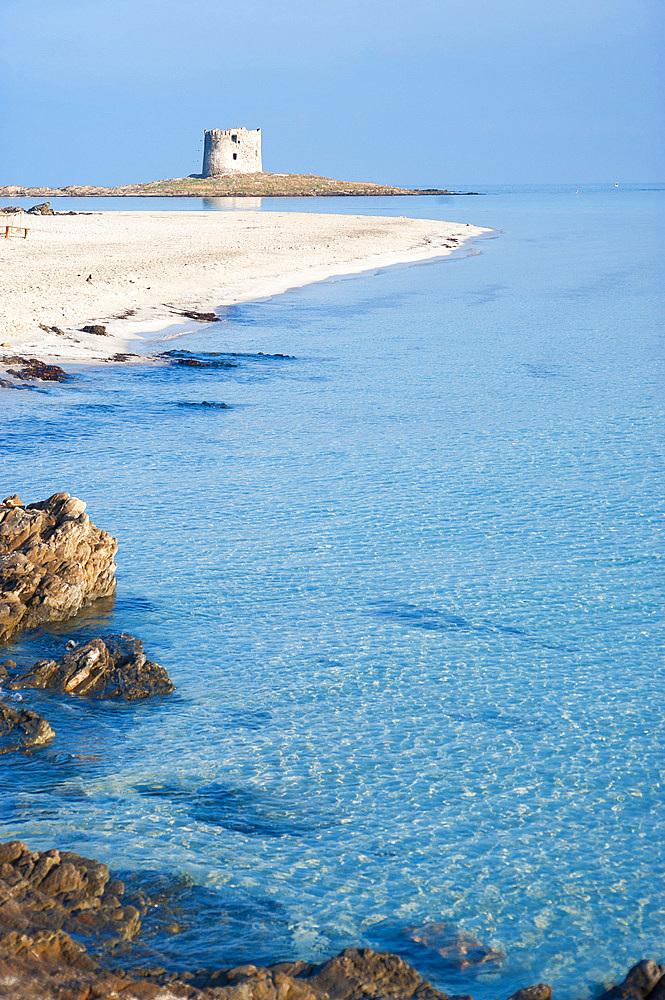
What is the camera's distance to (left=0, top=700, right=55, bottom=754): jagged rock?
6.50 meters

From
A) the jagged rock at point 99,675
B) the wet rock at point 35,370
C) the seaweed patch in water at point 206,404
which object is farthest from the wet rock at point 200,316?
the jagged rock at point 99,675

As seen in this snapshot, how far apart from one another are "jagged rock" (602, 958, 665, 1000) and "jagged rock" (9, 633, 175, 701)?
396cm

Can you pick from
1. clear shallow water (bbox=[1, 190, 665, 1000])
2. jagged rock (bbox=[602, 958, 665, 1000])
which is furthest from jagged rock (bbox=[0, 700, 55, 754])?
jagged rock (bbox=[602, 958, 665, 1000])

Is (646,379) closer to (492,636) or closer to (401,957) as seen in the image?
(492,636)

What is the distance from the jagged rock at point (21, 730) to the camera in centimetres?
650

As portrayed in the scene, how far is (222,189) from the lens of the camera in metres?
116

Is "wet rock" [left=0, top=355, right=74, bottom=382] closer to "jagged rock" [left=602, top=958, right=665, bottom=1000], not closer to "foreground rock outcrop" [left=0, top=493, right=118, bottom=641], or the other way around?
"foreground rock outcrop" [left=0, top=493, right=118, bottom=641]

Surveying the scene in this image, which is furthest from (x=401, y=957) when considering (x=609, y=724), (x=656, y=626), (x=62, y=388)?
(x=62, y=388)

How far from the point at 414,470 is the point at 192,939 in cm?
917

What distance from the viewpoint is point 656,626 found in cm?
891

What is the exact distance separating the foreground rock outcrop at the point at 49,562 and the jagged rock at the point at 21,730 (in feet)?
4.64

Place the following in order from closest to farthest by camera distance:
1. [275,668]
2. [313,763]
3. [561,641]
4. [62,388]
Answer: [313,763]
[275,668]
[561,641]
[62,388]

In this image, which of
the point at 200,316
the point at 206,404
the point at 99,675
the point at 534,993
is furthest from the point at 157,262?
the point at 534,993

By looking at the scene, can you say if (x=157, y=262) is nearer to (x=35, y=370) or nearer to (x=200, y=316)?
(x=200, y=316)
